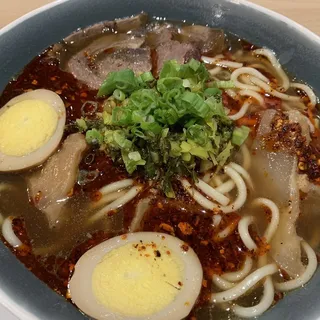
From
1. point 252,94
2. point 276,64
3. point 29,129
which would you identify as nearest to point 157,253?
point 29,129

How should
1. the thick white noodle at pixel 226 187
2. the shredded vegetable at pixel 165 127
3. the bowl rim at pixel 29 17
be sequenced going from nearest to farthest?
the bowl rim at pixel 29 17, the shredded vegetable at pixel 165 127, the thick white noodle at pixel 226 187

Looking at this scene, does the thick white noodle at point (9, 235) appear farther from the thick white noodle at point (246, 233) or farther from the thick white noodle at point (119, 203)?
the thick white noodle at point (246, 233)

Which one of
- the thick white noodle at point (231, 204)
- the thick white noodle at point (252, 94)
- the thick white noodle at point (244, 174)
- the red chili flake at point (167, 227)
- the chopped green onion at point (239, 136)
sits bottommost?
the red chili flake at point (167, 227)

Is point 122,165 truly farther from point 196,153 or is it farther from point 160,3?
point 160,3

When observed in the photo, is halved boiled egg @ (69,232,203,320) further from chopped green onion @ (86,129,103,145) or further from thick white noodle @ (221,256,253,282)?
chopped green onion @ (86,129,103,145)

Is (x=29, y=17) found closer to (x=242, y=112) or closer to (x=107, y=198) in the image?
(x=107, y=198)

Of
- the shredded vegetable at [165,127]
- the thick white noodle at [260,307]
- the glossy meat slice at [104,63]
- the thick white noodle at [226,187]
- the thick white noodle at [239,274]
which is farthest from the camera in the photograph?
the glossy meat slice at [104,63]


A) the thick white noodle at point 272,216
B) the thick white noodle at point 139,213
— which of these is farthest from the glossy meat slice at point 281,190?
the thick white noodle at point 139,213

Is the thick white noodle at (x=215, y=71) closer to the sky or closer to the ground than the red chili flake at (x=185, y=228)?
closer to the sky
